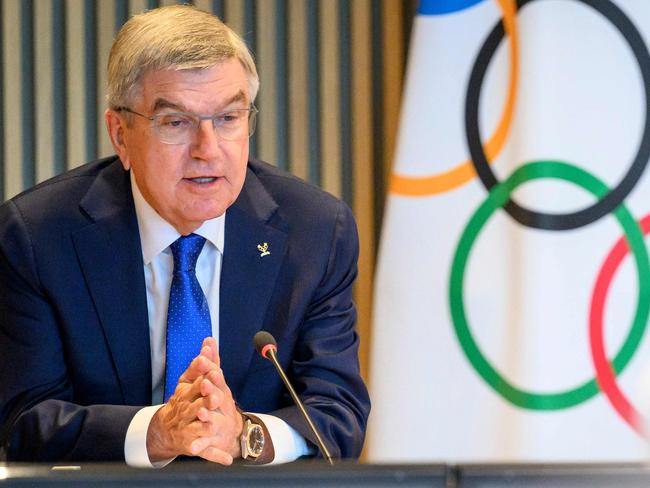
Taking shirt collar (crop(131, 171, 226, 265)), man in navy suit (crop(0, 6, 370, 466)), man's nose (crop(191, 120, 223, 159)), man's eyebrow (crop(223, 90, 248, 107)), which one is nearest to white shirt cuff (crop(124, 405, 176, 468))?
man in navy suit (crop(0, 6, 370, 466))

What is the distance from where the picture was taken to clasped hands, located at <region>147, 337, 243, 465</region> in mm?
1957

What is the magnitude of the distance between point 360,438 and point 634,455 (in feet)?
4.57

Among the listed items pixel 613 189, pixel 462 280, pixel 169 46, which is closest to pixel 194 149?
pixel 169 46

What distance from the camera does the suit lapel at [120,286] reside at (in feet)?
7.39

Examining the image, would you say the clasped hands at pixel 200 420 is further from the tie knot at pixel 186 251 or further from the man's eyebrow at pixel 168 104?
the man's eyebrow at pixel 168 104

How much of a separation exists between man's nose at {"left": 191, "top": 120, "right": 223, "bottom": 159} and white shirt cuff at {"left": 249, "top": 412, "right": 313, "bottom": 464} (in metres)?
0.51

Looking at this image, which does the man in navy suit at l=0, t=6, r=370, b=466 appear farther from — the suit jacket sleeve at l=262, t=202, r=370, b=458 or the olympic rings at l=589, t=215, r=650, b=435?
the olympic rings at l=589, t=215, r=650, b=435

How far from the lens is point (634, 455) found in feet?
11.0

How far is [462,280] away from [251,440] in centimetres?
161

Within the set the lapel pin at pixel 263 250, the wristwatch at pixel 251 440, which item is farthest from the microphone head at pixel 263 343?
the lapel pin at pixel 263 250

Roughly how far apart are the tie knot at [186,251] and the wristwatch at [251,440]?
368 mm

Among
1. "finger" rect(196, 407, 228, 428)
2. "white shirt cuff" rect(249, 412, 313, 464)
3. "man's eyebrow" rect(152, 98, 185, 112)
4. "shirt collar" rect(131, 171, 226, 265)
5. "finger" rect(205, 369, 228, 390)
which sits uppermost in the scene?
"man's eyebrow" rect(152, 98, 185, 112)

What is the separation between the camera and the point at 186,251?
2289 millimetres

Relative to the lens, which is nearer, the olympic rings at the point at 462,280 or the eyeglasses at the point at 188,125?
the eyeglasses at the point at 188,125
